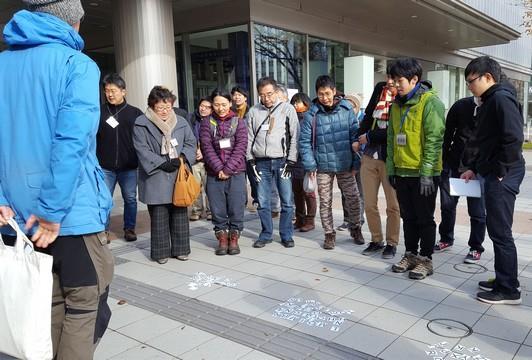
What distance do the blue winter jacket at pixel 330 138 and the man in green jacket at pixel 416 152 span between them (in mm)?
832

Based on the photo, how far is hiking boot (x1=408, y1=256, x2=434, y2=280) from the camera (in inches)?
166

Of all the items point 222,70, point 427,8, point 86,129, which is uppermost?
point 427,8

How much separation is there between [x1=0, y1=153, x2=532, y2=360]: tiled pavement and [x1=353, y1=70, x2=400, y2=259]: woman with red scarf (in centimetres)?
24

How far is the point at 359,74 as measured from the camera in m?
12.9

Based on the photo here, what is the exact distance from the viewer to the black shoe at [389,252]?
16.0ft

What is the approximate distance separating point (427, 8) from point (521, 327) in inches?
461

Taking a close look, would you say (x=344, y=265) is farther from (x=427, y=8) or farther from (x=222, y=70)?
(x=427, y=8)

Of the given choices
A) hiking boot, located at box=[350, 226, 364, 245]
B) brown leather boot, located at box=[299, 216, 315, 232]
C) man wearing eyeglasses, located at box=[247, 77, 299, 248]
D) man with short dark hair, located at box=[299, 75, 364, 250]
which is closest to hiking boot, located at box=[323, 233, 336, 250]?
man with short dark hair, located at box=[299, 75, 364, 250]

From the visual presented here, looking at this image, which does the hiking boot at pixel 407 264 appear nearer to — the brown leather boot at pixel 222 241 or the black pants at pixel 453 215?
the black pants at pixel 453 215

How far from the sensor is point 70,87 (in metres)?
1.97

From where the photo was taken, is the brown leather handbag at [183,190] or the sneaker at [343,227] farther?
the sneaker at [343,227]

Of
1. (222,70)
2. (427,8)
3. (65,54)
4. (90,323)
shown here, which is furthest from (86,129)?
(427,8)

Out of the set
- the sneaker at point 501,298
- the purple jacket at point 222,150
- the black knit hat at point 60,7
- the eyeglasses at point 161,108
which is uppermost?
the black knit hat at point 60,7

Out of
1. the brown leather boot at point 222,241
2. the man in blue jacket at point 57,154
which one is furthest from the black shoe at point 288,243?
the man in blue jacket at point 57,154
